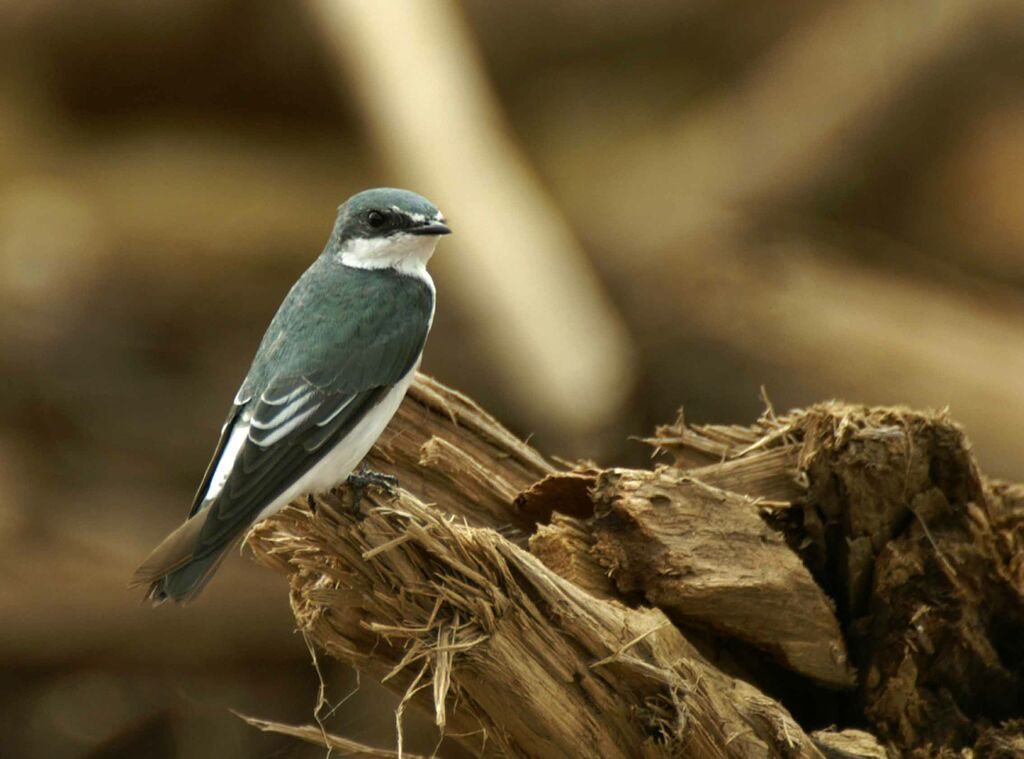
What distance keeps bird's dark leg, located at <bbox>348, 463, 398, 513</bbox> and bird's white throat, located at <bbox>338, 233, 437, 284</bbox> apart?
0.89 metres

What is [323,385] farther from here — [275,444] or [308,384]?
[275,444]

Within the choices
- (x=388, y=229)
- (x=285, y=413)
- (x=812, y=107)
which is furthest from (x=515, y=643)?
(x=812, y=107)

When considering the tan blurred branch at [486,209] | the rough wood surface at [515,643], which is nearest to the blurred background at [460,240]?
the tan blurred branch at [486,209]

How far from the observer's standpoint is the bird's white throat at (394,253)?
5418 mm

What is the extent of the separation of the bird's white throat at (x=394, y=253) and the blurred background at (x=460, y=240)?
87.6 inches

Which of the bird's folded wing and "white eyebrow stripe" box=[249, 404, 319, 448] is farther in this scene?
"white eyebrow stripe" box=[249, 404, 319, 448]

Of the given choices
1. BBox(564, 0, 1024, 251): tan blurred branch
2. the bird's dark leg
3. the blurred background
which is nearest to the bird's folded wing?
the bird's dark leg

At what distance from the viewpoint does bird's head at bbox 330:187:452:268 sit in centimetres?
536

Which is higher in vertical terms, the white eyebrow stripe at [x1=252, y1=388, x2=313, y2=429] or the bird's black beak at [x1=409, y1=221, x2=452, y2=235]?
the bird's black beak at [x1=409, y1=221, x2=452, y2=235]

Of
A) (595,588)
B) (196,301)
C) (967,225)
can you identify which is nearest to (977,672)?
(595,588)

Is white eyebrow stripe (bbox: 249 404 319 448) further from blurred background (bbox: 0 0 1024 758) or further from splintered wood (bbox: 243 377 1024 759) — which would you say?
blurred background (bbox: 0 0 1024 758)

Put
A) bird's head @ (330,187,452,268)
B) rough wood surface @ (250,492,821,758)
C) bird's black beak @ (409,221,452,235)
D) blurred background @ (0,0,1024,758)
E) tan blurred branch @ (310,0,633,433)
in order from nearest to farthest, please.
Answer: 1. rough wood surface @ (250,492,821,758)
2. bird's black beak @ (409,221,452,235)
3. bird's head @ (330,187,452,268)
4. tan blurred branch @ (310,0,633,433)
5. blurred background @ (0,0,1024,758)

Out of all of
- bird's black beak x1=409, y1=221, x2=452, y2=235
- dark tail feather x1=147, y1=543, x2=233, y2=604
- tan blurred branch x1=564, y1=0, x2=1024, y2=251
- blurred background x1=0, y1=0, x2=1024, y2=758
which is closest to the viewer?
dark tail feather x1=147, y1=543, x2=233, y2=604

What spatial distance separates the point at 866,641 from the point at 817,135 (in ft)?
21.1
